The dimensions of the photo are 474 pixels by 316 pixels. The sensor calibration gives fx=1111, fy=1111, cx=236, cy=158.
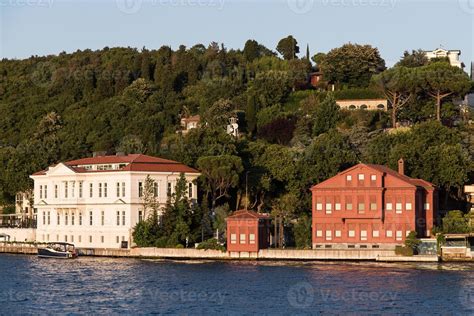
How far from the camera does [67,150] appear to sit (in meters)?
112

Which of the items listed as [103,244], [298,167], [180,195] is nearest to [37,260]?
[103,244]

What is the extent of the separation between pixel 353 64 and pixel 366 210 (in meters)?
47.8

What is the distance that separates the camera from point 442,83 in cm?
10750

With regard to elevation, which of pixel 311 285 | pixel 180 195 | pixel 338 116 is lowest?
pixel 311 285

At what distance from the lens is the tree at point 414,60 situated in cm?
12838

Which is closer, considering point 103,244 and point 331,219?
point 331,219

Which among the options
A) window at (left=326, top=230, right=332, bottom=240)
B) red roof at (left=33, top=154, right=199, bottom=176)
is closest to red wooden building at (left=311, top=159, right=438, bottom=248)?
window at (left=326, top=230, right=332, bottom=240)

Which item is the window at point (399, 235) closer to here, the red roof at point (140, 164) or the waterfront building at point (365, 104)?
the red roof at point (140, 164)

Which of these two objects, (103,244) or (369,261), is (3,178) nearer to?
(103,244)

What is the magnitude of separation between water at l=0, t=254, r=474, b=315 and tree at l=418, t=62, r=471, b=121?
1466 inches

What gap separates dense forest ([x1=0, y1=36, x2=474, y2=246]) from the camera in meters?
90.9

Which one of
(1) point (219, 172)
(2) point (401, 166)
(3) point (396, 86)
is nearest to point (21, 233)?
(1) point (219, 172)

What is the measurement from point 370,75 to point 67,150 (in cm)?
3624

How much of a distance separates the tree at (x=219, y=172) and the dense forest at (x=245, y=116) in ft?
0.34
